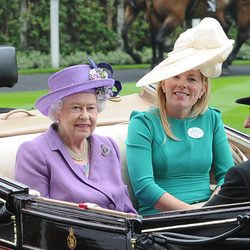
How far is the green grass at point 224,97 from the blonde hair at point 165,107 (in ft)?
17.6

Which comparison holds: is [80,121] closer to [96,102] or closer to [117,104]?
[96,102]

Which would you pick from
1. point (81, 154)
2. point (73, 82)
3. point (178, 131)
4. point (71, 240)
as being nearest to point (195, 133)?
point (178, 131)

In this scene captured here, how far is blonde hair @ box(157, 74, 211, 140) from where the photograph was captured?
396 cm

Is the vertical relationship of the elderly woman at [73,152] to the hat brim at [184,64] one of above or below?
below

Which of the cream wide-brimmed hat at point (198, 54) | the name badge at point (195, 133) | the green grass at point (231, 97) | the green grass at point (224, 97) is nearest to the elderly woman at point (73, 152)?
the cream wide-brimmed hat at point (198, 54)

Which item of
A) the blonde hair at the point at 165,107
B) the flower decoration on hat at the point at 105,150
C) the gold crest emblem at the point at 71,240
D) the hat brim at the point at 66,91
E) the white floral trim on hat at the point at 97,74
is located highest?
the white floral trim on hat at the point at 97,74

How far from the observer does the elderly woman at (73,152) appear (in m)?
3.57

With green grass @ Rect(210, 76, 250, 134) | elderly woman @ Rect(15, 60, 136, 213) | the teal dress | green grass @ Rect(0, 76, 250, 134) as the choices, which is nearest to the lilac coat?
elderly woman @ Rect(15, 60, 136, 213)

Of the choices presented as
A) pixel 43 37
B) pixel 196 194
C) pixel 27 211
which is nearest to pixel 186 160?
pixel 196 194

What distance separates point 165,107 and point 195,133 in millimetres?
197

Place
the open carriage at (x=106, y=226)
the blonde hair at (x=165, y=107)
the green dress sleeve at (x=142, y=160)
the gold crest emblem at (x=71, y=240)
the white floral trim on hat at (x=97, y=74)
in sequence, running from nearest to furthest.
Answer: the open carriage at (x=106, y=226), the gold crest emblem at (x=71, y=240), the white floral trim on hat at (x=97, y=74), the green dress sleeve at (x=142, y=160), the blonde hair at (x=165, y=107)

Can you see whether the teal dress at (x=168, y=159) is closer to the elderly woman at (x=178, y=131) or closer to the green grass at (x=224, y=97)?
the elderly woman at (x=178, y=131)


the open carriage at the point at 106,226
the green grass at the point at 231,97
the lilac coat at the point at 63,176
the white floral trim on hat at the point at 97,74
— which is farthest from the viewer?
the green grass at the point at 231,97

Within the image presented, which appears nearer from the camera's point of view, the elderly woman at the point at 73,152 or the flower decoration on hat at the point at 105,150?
the elderly woman at the point at 73,152
